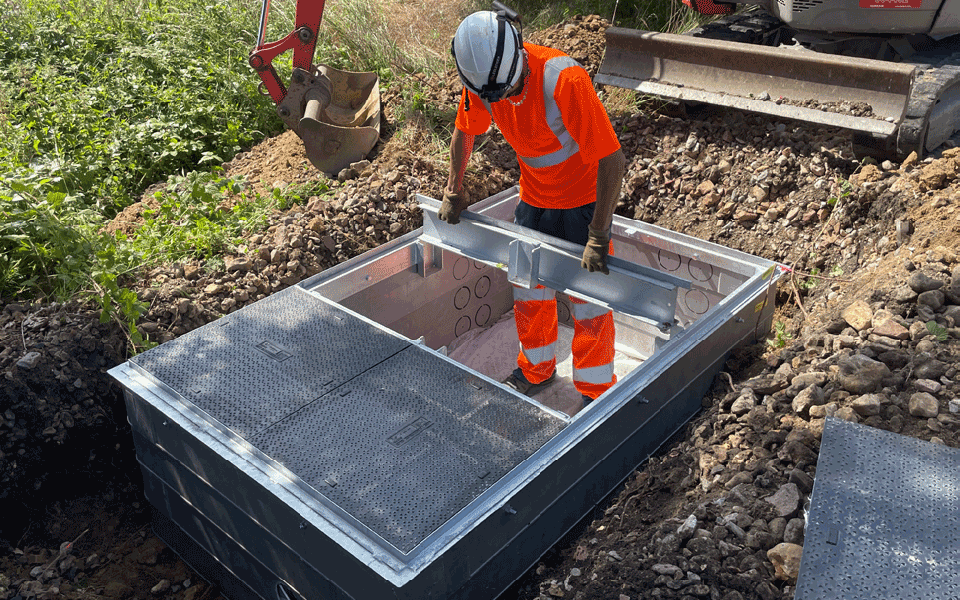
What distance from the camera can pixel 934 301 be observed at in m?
3.16

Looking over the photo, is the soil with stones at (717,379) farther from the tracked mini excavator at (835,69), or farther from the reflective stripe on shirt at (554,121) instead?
the reflective stripe on shirt at (554,121)

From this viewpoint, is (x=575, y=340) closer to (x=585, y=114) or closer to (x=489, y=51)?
(x=585, y=114)

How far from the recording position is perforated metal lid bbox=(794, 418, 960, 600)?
6.52 feet

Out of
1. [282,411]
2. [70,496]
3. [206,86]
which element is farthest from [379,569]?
[206,86]

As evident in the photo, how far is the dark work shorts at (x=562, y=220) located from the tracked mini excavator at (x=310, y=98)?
1.66 m

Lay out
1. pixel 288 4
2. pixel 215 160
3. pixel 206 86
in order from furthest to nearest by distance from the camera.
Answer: pixel 288 4
pixel 206 86
pixel 215 160

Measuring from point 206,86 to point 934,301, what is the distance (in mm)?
5697

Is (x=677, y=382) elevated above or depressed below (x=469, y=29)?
below

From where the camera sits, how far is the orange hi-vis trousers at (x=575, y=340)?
3777 mm

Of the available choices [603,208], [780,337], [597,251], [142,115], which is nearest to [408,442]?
[597,251]

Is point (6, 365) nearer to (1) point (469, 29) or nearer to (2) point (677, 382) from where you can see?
(1) point (469, 29)

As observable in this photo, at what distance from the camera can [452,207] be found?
12.6 feet

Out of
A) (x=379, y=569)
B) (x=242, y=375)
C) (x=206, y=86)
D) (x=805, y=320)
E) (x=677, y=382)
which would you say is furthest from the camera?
(x=206, y=86)

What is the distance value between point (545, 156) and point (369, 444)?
166 cm
